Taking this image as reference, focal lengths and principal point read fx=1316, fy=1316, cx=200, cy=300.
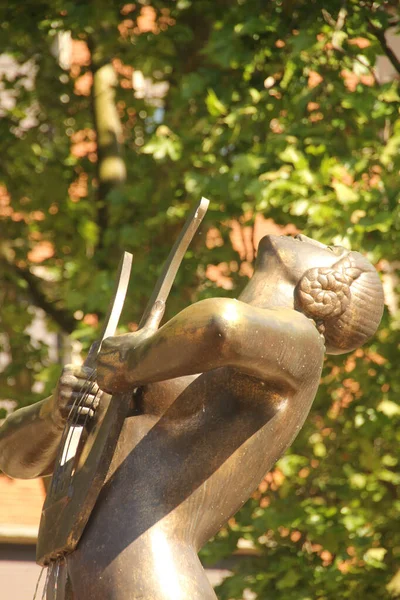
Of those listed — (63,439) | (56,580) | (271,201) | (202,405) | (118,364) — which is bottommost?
(271,201)

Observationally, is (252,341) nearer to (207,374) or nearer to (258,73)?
(207,374)

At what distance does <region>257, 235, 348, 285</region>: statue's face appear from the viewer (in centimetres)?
362

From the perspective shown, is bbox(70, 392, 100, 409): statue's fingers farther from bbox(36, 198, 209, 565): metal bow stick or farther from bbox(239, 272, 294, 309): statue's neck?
bbox(239, 272, 294, 309): statue's neck

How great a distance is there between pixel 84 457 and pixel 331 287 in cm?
81

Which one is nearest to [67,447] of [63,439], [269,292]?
[63,439]

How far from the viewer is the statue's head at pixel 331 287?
3.57 metres

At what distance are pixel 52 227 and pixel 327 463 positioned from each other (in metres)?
3.04

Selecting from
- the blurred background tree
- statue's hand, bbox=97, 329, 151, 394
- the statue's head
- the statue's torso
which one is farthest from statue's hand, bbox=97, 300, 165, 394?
the blurred background tree

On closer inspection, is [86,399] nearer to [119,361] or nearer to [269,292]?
[119,361]

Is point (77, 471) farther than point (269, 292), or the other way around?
point (269, 292)

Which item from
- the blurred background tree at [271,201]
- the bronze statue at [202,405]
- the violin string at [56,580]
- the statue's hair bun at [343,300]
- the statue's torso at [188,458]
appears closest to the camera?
the bronze statue at [202,405]

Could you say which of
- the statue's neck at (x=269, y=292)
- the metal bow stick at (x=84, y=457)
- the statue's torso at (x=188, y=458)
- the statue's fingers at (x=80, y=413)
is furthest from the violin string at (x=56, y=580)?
the statue's neck at (x=269, y=292)

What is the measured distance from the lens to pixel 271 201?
6930 millimetres

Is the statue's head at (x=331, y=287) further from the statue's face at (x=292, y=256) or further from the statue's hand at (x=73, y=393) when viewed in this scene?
the statue's hand at (x=73, y=393)
